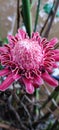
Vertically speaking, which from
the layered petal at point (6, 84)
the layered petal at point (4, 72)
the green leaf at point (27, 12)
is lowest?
the layered petal at point (6, 84)

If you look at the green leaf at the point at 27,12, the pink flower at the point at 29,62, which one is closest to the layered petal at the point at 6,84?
the pink flower at the point at 29,62

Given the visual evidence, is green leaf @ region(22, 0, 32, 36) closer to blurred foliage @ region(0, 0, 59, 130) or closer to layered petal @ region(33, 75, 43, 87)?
layered petal @ region(33, 75, 43, 87)

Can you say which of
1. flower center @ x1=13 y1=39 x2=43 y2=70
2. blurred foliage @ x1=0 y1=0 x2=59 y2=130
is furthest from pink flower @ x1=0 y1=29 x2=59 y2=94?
blurred foliage @ x1=0 y1=0 x2=59 y2=130

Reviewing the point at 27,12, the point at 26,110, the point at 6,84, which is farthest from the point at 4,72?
the point at 26,110

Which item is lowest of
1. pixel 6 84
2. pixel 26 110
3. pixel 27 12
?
pixel 26 110

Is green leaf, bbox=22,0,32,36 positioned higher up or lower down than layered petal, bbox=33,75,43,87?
higher up

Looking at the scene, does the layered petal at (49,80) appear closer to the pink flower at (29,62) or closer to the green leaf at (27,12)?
the pink flower at (29,62)

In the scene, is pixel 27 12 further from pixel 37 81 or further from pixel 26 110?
pixel 26 110

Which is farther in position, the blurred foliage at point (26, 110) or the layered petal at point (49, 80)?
the blurred foliage at point (26, 110)

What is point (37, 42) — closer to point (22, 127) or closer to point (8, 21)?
point (22, 127)
